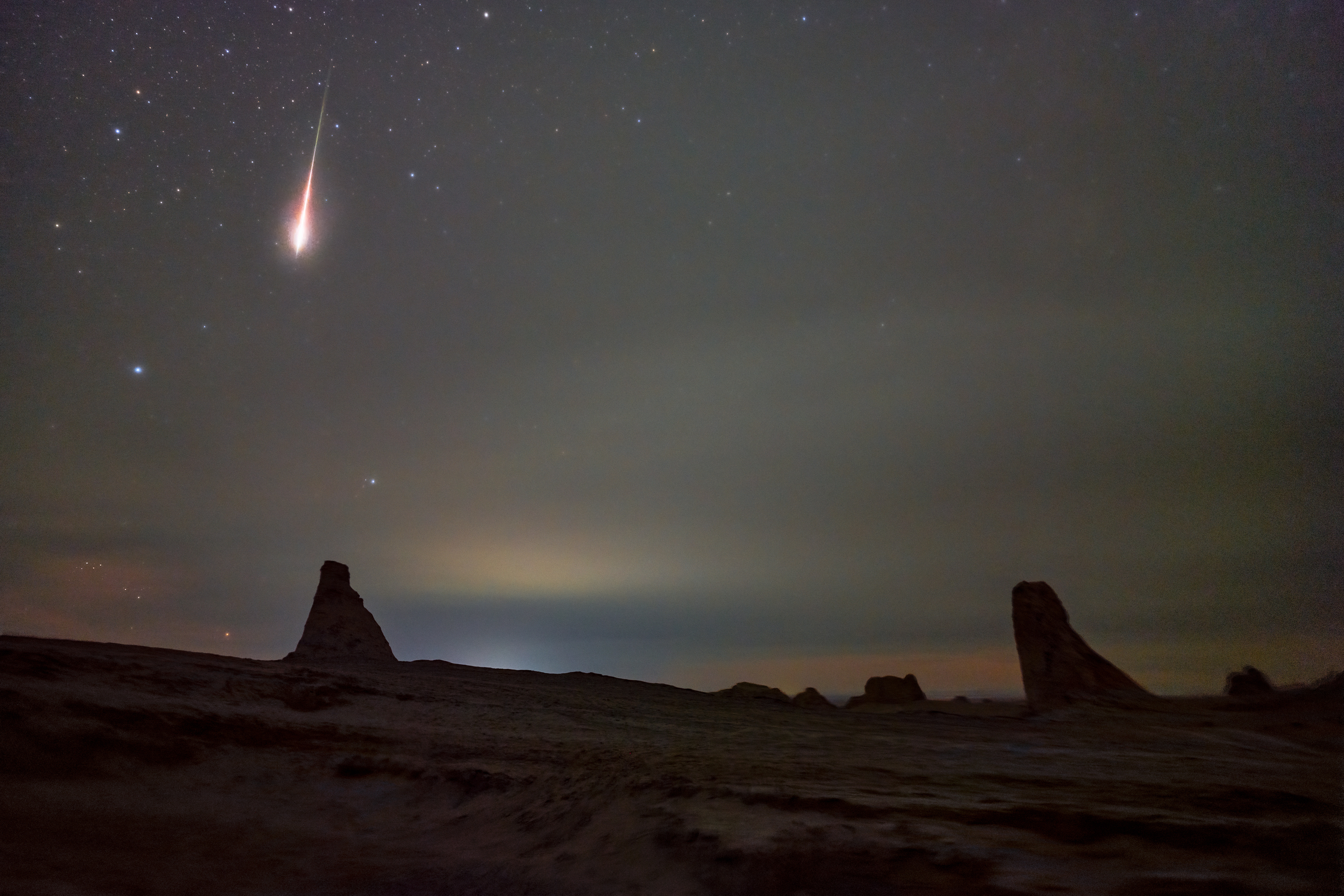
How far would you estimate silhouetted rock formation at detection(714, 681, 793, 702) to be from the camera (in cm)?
3509

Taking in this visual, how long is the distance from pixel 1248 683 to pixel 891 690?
17292 millimetres

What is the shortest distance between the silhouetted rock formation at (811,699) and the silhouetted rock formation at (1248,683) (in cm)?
1894

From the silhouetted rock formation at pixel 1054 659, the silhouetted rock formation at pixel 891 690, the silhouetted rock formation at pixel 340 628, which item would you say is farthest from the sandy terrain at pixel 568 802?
the silhouetted rock formation at pixel 891 690

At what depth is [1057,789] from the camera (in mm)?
8633

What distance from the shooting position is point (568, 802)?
30.6 feet

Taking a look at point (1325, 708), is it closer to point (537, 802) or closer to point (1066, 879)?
point (1066, 879)

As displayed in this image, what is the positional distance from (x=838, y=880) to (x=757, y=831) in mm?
1116

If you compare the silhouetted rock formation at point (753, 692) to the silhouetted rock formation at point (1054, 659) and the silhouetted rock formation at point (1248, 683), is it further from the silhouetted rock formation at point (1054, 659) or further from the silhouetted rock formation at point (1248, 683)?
the silhouetted rock formation at point (1248, 683)

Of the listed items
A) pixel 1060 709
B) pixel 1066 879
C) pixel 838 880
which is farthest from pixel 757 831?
pixel 1060 709

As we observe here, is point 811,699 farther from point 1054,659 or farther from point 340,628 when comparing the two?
point 340,628

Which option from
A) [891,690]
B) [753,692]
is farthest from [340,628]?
[891,690]

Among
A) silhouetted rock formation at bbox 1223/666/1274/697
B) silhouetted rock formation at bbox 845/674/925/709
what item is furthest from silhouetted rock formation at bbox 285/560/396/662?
silhouetted rock formation at bbox 1223/666/1274/697

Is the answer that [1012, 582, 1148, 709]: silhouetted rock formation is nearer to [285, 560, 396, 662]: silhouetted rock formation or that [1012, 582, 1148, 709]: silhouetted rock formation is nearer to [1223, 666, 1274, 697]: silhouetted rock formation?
[1223, 666, 1274, 697]: silhouetted rock formation

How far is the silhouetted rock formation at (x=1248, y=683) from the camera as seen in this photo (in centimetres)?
2981
